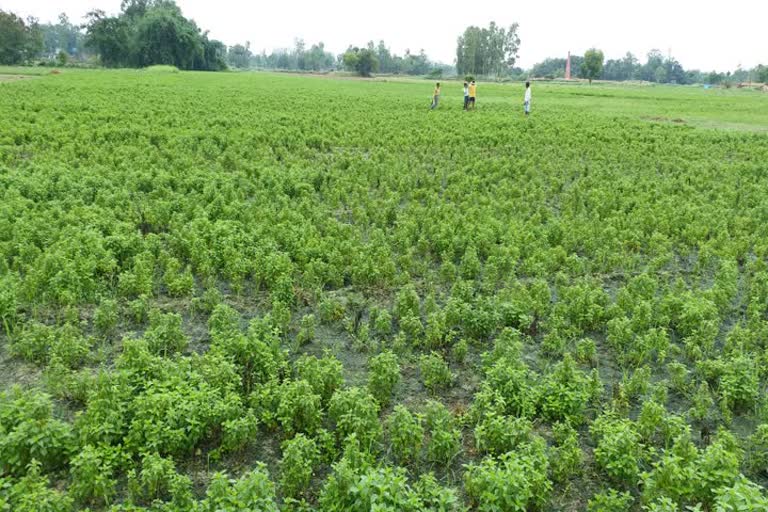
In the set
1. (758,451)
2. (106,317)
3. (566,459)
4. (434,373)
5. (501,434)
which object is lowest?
(758,451)

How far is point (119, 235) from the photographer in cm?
1053

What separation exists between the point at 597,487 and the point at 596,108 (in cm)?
4139

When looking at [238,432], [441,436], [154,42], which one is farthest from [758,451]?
[154,42]

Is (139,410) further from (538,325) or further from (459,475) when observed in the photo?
(538,325)

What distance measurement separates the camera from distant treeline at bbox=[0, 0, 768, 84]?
9494cm

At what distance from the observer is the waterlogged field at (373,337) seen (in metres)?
5.39

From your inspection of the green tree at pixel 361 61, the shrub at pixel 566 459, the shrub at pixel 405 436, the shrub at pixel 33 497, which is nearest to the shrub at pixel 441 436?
the shrub at pixel 405 436

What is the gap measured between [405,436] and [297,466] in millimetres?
1117

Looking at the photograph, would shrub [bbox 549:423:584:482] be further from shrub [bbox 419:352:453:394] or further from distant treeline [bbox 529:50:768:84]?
distant treeline [bbox 529:50:768:84]

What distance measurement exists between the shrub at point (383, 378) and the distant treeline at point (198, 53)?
101311 mm

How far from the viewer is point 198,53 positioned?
99.4 m

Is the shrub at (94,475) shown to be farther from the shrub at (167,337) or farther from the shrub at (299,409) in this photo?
the shrub at (167,337)

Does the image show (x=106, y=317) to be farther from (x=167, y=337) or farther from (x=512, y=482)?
(x=512, y=482)

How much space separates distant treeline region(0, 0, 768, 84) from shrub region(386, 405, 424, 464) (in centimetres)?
10234
